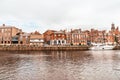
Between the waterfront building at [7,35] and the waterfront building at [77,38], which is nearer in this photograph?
the waterfront building at [7,35]

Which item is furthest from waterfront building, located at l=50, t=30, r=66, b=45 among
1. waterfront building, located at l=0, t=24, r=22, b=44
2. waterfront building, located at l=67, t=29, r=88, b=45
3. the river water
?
the river water

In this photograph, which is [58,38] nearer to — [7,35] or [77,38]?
[77,38]

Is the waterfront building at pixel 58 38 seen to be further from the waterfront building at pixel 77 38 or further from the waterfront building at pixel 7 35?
the waterfront building at pixel 7 35

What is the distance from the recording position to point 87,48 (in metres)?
80.0

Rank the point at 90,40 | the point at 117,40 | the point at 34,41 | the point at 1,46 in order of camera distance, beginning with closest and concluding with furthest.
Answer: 1. the point at 1,46
2. the point at 34,41
3. the point at 90,40
4. the point at 117,40

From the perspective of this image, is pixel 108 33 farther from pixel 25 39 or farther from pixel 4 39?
pixel 4 39

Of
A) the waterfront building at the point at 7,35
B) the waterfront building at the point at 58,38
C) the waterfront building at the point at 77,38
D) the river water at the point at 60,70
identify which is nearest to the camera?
the river water at the point at 60,70

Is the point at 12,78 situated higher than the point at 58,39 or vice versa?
the point at 58,39

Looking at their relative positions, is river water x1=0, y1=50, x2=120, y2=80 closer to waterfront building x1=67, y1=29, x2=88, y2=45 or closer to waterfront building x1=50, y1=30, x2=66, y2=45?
waterfront building x1=50, y1=30, x2=66, y2=45

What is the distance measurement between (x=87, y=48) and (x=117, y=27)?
196 ft

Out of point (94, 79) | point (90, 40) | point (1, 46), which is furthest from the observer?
point (90, 40)

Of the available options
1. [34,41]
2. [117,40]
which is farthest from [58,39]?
[117,40]

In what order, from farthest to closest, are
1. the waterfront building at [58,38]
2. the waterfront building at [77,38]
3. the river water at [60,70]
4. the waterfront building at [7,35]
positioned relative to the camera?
the waterfront building at [77,38], the waterfront building at [58,38], the waterfront building at [7,35], the river water at [60,70]

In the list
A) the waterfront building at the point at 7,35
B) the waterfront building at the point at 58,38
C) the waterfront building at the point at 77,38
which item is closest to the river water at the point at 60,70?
the waterfront building at the point at 58,38
